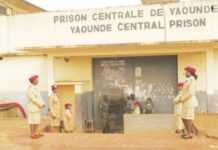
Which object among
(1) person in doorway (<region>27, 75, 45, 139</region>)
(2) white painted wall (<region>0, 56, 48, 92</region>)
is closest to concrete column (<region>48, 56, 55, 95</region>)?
(2) white painted wall (<region>0, 56, 48, 92</region>)

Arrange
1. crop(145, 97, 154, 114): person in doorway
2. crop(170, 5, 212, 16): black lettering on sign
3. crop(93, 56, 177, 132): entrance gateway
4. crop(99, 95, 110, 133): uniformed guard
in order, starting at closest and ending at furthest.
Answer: crop(170, 5, 212, 16): black lettering on sign → crop(145, 97, 154, 114): person in doorway → crop(93, 56, 177, 132): entrance gateway → crop(99, 95, 110, 133): uniformed guard

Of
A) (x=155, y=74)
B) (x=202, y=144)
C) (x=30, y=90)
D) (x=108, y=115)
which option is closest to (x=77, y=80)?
(x=108, y=115)

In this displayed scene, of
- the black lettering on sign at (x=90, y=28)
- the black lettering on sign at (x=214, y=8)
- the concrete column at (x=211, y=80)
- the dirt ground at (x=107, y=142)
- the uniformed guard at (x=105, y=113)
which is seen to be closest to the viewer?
the dirt ground at (x=107, y=142)

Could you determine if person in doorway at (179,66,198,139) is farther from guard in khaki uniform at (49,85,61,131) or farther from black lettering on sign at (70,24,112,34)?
black lettering on sign at (70,24,112,34)

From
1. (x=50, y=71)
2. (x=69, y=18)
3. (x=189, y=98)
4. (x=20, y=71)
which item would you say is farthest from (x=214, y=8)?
(x=20, y=71)

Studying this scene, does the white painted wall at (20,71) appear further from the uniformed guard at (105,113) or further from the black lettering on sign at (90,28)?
the uniformed guard at (105,113)

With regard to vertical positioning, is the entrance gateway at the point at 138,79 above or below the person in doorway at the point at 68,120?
above

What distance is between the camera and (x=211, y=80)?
16.9 metres

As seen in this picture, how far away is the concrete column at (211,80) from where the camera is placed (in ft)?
55.4

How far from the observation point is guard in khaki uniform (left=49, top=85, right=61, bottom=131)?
1666 cm

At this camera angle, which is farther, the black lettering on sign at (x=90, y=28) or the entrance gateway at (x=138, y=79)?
the entrance gateway at (x=138, y=79)

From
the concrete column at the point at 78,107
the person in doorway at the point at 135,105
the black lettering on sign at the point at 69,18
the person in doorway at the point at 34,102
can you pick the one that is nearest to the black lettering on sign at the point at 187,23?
the person in doorway at the point at 135,105

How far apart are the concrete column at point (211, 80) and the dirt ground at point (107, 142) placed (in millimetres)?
4864

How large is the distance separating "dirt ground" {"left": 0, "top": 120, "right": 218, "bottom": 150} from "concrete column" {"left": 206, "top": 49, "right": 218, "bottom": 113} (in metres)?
4.86
